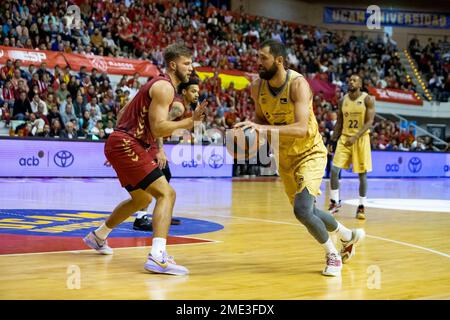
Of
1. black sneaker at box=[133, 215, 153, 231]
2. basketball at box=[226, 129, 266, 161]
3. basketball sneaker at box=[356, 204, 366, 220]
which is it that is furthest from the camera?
basketball sneaker at box=[356, 204, 366, 220]

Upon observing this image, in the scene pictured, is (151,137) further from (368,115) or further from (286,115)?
(368,115)

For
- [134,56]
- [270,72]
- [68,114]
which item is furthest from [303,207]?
[134,56]

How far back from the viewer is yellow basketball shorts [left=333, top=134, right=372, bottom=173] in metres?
12.0

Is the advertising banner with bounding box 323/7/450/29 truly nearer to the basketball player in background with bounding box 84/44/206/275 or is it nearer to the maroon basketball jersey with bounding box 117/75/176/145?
the basketball player in background with bounding box 84/44/206/275

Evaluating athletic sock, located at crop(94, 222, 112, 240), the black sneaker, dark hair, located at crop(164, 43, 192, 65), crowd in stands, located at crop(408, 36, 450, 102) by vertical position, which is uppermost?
crowd in stands, located at crop(408, 36, 450, 102)

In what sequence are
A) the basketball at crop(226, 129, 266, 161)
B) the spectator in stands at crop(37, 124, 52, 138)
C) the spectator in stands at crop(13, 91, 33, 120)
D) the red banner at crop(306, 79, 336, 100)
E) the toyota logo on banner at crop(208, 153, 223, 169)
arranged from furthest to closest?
the red banner at crop(306, 79, 336, 100), the toyota logo on banner at crop(208, 153, 223, 169), the spectator in stands at crop(13, 91, 33, 120), the spectator in stands at crop(37, 124, 52, 138), the basketball at crop(226, 129, 266, 161)

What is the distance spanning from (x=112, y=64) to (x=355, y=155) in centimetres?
1197

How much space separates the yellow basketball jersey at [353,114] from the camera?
39.5 feet

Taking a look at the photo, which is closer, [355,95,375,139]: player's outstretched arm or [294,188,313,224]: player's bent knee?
[294,188,313,224]: player's bent knee

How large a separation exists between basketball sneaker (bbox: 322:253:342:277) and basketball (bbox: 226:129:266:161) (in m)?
1.16

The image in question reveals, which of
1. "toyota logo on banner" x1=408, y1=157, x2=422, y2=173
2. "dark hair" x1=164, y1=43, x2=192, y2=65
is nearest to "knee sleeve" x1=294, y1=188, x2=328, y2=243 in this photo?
"dark hair" x1=164, y1=43, x2=192, y2=65

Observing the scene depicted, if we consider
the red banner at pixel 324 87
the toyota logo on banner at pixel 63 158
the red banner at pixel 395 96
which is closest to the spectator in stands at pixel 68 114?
the toyota logo on banner at pixel 63 158
